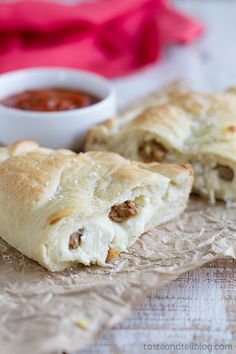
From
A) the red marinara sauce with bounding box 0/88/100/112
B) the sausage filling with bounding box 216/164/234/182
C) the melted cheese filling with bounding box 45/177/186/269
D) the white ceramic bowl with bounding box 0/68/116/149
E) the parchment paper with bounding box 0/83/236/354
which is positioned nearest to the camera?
the parchment paper with bounding box 0/83/236/354

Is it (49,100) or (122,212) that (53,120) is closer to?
(49,100)

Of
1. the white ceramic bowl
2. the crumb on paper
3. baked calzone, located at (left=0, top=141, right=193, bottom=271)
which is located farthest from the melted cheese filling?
the white ceramic bowl

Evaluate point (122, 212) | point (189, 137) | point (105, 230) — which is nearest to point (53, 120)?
point (189, 137)

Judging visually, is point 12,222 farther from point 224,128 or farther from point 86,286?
point 224,128

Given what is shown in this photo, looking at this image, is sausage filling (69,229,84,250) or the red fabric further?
the red fabric

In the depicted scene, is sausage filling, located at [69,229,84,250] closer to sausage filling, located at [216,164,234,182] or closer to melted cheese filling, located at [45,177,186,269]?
melted cheese filling, located at [45,177,186,269]

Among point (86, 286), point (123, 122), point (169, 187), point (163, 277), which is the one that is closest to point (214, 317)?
point (163, 277)

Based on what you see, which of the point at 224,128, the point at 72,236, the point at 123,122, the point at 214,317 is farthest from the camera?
the point at 123,122
